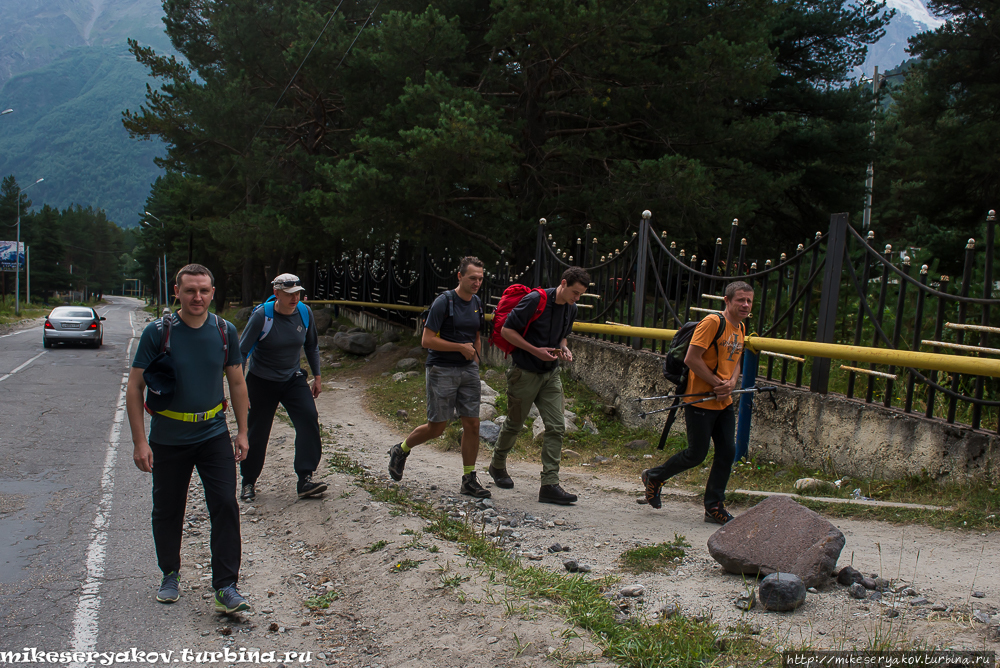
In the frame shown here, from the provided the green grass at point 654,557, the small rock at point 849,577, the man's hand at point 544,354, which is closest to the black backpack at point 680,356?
the man's hand at point 544,354

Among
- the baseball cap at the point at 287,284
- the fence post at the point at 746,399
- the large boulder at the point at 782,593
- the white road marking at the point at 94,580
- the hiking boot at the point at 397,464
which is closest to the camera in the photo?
the large boulder at the point at 782,593

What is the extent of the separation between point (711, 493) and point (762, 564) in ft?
4.77

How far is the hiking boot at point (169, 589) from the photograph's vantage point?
13.4 feet

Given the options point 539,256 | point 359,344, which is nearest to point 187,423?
point 539,256

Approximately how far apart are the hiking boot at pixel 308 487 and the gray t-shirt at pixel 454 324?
1342mm

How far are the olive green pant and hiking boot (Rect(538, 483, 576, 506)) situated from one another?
0.16 feet

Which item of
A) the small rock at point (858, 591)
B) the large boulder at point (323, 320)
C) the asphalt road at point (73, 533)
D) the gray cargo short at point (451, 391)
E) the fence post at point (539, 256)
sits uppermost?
the fence post at point (539, 256)

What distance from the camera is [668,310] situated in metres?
8.44

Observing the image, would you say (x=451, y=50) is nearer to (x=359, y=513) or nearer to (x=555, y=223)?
(x=555, y=223)

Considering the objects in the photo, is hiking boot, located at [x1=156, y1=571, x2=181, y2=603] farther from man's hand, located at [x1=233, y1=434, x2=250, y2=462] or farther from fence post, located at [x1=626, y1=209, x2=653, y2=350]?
fence post, located at [x1=626, y1=209, x2=653, y2=350]

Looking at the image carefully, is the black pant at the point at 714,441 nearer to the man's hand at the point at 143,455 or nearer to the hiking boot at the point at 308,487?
the hiking boot at the point at 308,487

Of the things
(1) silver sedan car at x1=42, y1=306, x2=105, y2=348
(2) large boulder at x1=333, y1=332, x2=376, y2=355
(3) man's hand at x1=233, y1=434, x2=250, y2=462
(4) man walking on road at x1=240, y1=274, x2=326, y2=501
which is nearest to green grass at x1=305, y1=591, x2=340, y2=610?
(3) man's hand at x1=233, y1=434, x2=250, y2=462

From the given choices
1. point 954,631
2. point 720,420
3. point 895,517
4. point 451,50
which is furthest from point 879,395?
point 451,50

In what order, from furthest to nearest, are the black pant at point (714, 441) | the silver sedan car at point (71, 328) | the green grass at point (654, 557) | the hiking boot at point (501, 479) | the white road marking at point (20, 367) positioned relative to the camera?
the silver sedan car at point (71, 328)
the white road marking at point (20, 367)
the hiking boot at point (501, 479)
the black pant at point (714, 441)
the green grass at point (654, 557)
